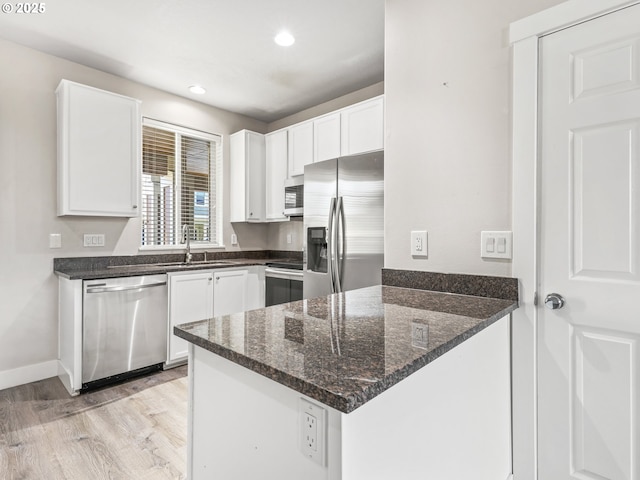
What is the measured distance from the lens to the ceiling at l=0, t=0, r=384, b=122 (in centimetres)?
235

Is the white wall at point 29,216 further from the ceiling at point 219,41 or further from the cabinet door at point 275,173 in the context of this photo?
the cabinet door at point 275,173

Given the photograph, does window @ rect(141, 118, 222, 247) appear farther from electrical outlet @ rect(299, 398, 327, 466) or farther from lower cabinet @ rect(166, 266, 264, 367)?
electrical outlet @ rect(299, 398, 327, 466)

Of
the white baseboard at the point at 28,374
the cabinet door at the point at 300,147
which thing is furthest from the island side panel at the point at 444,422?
the white baseboard at the point at 28,374

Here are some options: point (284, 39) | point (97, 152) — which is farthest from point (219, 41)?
point (97, 152)

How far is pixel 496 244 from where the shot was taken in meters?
1.50

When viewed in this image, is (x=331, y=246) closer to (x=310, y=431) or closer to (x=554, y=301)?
(x=554, y=301)

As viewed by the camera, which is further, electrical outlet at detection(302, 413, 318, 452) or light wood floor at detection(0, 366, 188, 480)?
light wood floor at detection(0, 366, 188, 480)

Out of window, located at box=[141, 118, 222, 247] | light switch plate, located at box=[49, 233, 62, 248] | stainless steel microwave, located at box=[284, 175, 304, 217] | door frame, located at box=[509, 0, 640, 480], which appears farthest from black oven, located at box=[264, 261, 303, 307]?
door frame, located at box=[509, 0, 640, 480]

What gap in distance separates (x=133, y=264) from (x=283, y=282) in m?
1.48

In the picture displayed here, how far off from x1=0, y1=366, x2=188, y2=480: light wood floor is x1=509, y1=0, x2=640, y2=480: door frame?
1.61 metres

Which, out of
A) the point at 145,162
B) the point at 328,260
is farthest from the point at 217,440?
the point at 145,162

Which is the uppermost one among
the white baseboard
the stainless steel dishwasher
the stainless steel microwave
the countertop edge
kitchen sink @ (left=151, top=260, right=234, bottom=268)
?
the stainless steel microwave

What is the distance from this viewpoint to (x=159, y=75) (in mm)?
3281

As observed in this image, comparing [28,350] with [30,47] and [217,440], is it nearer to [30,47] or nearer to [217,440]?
[30,47]
